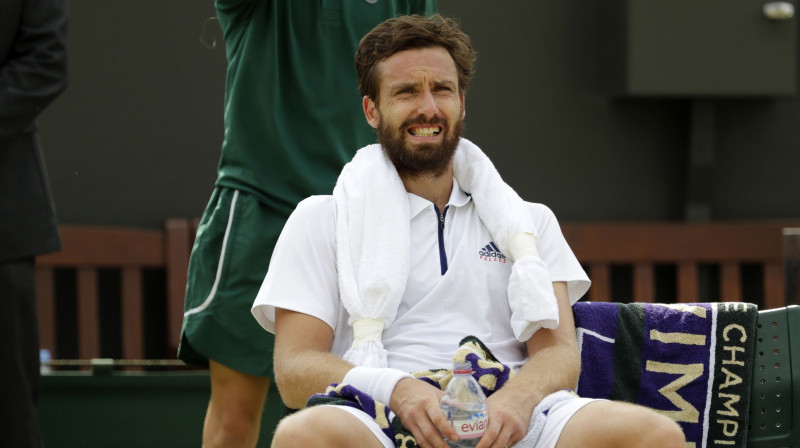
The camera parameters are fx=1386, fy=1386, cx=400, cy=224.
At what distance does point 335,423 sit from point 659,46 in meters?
3.13

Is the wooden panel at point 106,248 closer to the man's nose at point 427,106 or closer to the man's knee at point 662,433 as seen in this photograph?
the man's nose at point 427,106

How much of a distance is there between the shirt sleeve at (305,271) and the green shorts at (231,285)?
0.60 m

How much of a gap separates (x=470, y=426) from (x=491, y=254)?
0.61 m

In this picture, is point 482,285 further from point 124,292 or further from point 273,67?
point 124,292

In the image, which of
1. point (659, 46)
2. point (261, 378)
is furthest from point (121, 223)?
point (659, 46)

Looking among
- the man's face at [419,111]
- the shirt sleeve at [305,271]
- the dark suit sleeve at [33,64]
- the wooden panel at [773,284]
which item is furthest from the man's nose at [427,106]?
the wooden panel at [773,284]

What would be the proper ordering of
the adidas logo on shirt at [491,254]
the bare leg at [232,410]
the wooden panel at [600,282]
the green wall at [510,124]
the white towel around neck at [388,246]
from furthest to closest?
the wooden panel at [600,282] < the green wall at [510,124] < the bare leg at [232,410] < the adidas logo on shirt at [491,254] < the white towel around neck at [388,246]

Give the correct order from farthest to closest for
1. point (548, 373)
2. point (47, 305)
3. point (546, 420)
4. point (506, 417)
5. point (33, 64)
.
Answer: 1. point (47, 305)
2. point (33, 64)
3. point (548, 373)
4. point (546, 420)
5. point (506, 417)

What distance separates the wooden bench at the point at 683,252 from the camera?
5617 millimetres

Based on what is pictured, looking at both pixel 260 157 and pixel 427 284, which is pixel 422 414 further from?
pixel 260 157

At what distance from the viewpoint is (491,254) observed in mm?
3357

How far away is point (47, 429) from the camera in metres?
5.00

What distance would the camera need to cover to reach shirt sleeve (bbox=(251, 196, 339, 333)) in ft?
10.5

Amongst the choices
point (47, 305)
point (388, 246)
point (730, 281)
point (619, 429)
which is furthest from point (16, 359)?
point (730, 281)
